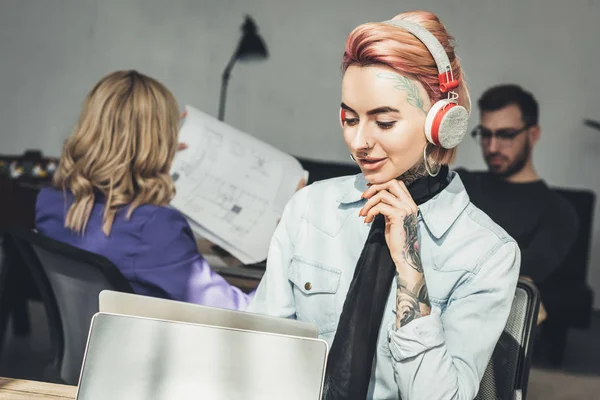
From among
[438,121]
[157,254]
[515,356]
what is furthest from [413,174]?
[157,254]

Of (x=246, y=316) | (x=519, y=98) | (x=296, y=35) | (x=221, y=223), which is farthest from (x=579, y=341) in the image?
(x=246, y=316)

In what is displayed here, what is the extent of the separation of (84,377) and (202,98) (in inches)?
192

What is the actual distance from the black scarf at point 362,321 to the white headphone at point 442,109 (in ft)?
0.59

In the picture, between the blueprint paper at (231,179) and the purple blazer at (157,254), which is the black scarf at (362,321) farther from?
the blueprint paper at (231,179)

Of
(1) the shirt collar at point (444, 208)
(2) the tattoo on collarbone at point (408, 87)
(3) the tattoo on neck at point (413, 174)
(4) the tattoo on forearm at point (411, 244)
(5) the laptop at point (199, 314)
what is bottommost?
(5) the laptop at point (199, 314)

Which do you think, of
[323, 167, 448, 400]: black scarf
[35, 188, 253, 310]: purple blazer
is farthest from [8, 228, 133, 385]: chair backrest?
[323, 167, 448, 400]: black scarf

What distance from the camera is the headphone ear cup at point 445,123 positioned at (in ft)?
3.55

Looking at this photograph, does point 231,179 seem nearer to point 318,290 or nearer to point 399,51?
point 318,290

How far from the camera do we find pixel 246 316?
95 cm

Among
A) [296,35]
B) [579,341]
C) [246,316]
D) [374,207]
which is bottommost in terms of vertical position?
[579,341]

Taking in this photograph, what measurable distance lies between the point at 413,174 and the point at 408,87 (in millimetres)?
177

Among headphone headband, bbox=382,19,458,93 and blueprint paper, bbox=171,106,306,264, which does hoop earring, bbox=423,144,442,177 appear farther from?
blueprint paper, bbox=171,106,306,264

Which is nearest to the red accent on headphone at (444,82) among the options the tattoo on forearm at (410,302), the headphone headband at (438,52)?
the headphone headband at (438,52)

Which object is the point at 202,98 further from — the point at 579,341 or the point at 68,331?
the point at 68,331
